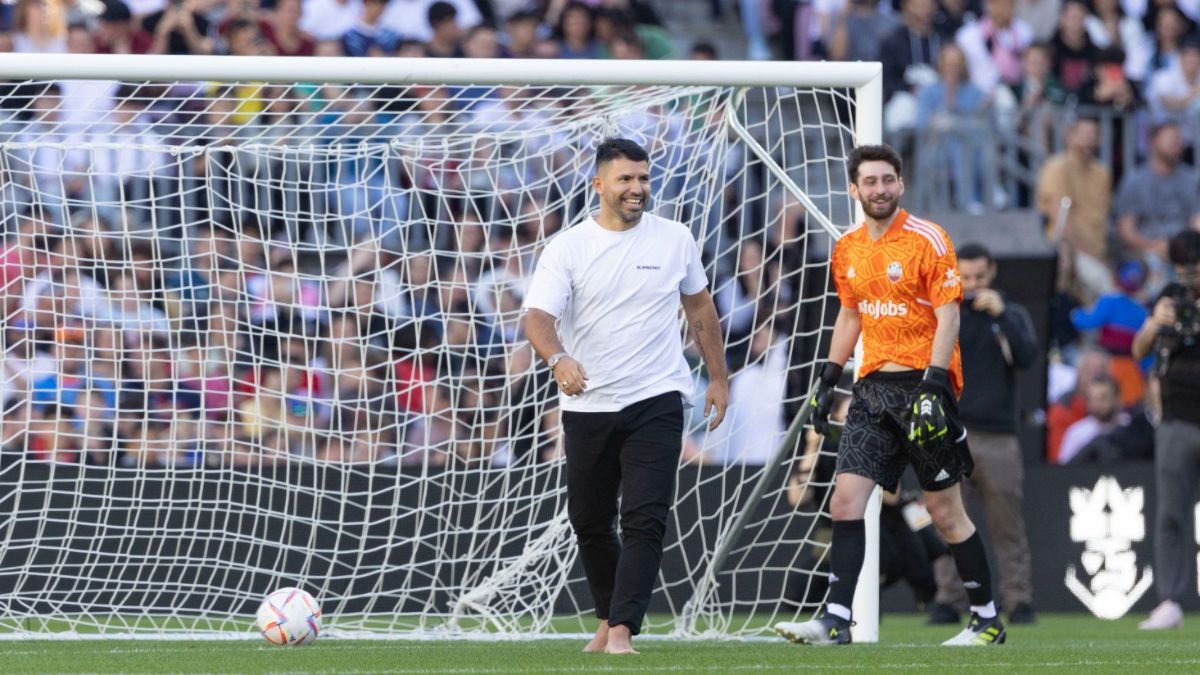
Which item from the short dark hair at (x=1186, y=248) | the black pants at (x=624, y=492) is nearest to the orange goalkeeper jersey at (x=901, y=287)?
the black pants at (x=624, y=492)

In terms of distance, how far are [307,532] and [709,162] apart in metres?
3.13

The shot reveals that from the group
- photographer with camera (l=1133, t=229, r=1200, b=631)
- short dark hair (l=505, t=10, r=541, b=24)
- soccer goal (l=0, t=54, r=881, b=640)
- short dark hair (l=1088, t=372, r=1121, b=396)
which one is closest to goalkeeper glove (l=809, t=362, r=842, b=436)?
soccer goal (l=0, t=54, r=881, b=640)

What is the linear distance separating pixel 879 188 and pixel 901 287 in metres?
0.40

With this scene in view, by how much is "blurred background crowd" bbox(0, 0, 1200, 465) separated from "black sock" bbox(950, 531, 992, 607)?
226 centimetres

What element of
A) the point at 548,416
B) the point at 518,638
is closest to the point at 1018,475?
the point at 548,416

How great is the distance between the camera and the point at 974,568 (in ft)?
25.8

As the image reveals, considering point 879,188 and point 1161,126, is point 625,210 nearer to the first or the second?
point 879,188

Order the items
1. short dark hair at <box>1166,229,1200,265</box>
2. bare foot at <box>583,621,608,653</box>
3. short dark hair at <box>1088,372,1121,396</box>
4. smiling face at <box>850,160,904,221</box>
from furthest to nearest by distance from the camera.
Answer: short dark hair at <box>1088,372,1121,396</box>, short dark hair at <box>1166,229,1200,265</box>, smiling face at <box>850,160,904,221</box>, bare foot at <box>583,621,608,653</box>

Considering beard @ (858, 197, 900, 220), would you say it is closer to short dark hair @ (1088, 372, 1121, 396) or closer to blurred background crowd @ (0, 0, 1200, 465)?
blurred background crowd @ (0, 0, 1200, 465)

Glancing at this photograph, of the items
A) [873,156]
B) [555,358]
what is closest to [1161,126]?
[873,156]

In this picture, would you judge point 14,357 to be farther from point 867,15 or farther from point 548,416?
point 867,15

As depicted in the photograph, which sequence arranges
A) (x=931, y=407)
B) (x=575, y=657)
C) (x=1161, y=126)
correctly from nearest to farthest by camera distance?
(x=575, y=657) < (x=931, y=407) < (x=1161, y=126)

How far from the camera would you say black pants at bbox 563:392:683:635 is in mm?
7164

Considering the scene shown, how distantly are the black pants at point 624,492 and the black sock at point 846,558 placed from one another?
29.8 inches
